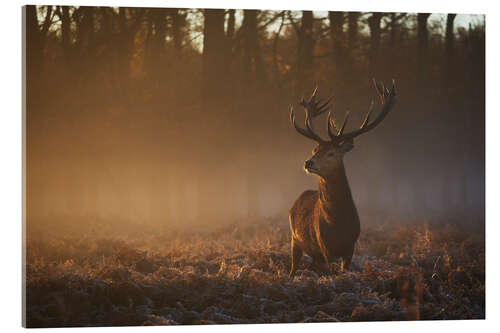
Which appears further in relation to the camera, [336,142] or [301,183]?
[301,183]

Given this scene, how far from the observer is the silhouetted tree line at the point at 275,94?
8.52 m

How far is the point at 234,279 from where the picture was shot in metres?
8.04

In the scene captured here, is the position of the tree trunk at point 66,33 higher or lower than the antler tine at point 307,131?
higher

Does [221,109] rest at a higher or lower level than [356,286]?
higher

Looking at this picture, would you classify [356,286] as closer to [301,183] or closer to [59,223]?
[301,183]

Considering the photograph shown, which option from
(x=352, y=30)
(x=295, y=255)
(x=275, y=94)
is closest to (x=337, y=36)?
(x=352, y=30)

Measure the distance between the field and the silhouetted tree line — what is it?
0.47m

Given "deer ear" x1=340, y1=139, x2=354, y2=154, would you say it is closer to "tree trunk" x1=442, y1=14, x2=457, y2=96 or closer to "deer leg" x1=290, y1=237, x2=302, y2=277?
"deer leg" x1=290, y1=237, x2=302, y2=277

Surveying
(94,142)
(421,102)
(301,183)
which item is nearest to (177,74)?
(94,142)

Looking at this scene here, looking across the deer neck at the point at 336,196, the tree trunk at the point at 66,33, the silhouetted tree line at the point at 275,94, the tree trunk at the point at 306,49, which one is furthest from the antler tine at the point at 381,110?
the tree trunk at the point at 66,33

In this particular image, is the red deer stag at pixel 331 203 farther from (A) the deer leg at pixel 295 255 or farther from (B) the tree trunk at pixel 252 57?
(B) the tree trunk at pixel 252 57

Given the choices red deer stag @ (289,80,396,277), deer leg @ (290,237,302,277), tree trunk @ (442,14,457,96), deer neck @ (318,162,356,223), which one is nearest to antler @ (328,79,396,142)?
red deer stag @ (289,80,396,277)

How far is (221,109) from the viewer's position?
8.93 meters

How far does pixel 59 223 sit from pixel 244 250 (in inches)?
84.9
